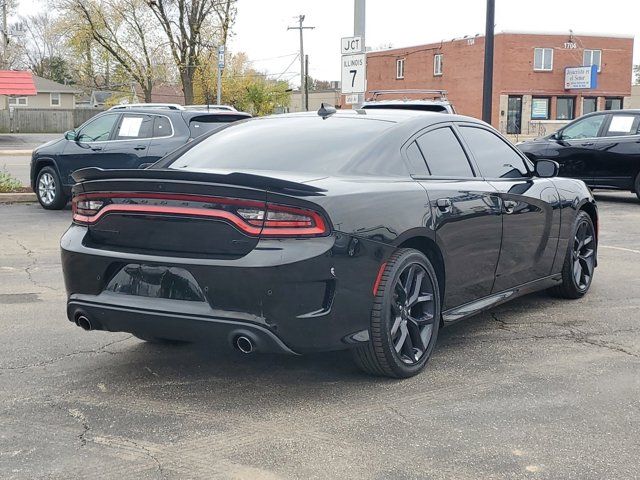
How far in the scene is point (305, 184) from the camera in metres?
4.20

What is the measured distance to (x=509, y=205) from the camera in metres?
5.68

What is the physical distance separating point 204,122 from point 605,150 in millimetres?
6890

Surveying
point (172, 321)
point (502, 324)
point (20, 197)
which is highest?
point (172, 321)

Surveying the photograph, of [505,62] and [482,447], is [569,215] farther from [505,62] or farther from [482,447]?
[505,62]

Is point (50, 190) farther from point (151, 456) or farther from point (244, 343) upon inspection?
Result: point (151, 456)

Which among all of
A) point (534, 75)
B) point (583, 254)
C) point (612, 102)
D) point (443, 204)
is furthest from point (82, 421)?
point (612, 102)

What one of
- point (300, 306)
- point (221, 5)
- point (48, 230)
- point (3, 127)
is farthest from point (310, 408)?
point (3, 127)

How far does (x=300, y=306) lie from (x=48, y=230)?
789cm

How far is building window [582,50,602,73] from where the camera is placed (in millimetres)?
53438

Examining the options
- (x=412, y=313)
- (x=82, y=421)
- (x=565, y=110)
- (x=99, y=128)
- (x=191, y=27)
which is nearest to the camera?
(x=82, y=421)

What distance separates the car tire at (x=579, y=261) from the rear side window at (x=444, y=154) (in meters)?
1.62

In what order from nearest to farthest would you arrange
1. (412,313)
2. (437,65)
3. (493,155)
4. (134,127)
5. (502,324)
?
(412,313)
(493,155)
(502,324)
(134,127)
(437,65)

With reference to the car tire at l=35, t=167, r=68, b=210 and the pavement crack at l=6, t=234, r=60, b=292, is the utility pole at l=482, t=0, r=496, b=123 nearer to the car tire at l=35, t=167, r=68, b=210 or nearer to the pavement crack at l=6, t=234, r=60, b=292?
the car tire at l=35, t=167, r=68, b=210

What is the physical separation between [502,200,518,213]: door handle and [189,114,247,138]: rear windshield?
769cm
